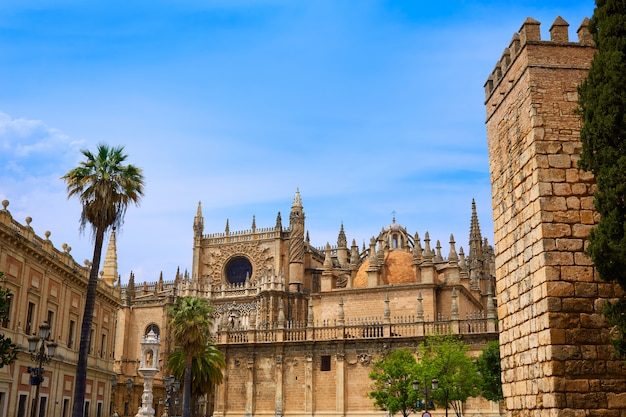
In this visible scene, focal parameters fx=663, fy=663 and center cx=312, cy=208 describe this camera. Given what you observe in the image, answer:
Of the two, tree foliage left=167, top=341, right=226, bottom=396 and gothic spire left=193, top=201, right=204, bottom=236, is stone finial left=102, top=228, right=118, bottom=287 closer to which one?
gothic spire left=193, top=201, right=204, bottom=236

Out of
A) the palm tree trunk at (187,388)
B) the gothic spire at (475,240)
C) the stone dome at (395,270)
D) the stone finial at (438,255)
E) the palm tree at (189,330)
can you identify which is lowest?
the palm tree trunk at (187,388)

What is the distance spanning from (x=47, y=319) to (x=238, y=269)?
1179 inches

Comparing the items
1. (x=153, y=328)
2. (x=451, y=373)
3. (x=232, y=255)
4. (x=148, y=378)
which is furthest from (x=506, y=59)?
(x=153, y=328)

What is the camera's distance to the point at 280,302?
51219mm

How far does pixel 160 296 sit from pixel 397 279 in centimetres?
2544

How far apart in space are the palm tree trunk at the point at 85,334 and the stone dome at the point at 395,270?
24.6m

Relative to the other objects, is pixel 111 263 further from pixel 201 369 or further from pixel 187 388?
pixel 187 388

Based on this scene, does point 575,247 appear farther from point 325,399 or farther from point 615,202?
point 325,399

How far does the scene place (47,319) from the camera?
28.1 meters

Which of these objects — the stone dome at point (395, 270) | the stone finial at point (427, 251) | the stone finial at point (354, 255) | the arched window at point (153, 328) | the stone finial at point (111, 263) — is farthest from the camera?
the stone finial at point (111, 263)

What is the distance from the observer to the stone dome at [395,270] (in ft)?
144

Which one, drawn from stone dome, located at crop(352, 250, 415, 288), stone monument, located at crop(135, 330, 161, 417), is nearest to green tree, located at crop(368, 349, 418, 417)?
stone dome, located at crop(352, 250, 415, 288)

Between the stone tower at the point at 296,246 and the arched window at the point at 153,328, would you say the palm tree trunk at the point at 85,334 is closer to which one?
the stone tower at the point at 296,246

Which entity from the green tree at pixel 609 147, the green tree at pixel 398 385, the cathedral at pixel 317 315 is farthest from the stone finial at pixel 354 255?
the green tree at pixel 609 147
